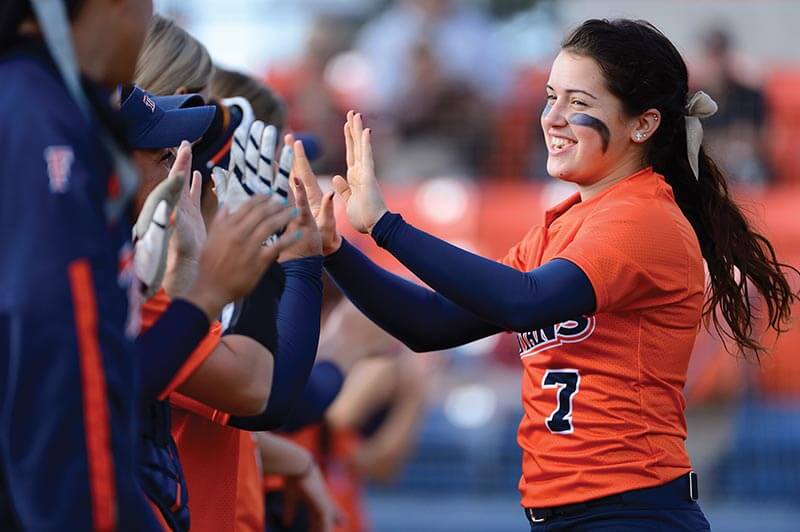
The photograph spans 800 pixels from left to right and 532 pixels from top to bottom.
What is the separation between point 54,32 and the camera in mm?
1685

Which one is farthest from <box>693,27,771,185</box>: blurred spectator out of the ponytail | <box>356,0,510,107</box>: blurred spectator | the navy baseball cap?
the navy baseball cap

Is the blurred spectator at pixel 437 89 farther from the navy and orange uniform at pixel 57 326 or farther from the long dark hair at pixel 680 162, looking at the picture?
the navy and orange uniform at pixel 57 326

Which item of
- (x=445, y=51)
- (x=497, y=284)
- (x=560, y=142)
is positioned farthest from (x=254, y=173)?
(x=445, y=51)

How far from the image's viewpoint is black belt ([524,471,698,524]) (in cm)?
267

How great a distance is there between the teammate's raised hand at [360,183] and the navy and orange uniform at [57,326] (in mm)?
968

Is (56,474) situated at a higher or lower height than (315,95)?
higher

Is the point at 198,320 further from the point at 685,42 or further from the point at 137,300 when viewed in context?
the point at 685,42

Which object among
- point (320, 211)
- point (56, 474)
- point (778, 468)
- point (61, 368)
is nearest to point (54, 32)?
point (61, 368)

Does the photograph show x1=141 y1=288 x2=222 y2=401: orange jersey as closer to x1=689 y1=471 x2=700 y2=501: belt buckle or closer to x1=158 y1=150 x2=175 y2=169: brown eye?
x1=158 y1=150 x2=175 y2=169: brown eye

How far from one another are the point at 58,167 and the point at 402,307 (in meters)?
1.42

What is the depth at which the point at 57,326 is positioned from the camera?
1608 mm

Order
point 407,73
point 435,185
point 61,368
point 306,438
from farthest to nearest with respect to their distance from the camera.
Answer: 1. point 407,73
2. point 435,185
3. point 306,438
4. point 61,368

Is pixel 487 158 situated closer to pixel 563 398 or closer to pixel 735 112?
pixel 735 112

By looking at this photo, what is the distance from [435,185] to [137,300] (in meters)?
6.66
